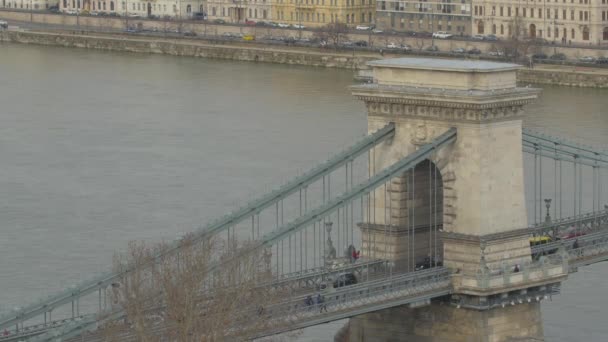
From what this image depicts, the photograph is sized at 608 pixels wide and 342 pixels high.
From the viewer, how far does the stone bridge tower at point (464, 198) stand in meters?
30.8

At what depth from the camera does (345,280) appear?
3053 cm

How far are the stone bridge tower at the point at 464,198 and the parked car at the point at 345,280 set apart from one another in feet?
2.34

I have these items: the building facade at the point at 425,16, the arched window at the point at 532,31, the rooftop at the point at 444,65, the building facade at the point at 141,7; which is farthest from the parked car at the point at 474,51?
the rooftop at the point at 444,65

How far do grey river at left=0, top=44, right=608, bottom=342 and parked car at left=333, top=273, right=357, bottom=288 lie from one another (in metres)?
1.98

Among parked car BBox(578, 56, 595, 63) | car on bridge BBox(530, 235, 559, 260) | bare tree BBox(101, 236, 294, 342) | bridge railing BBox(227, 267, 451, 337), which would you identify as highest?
bare tree BBox(101, 236, 294, 342)

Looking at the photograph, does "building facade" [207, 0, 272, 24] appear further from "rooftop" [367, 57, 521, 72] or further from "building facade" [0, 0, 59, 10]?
"rooftop" [367, 57, 521, 72]

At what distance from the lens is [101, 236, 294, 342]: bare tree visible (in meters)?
27.1

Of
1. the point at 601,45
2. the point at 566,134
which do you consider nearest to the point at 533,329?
the point at 566,134

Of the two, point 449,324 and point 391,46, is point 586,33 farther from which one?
point 449,324

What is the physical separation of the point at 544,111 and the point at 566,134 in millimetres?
5213

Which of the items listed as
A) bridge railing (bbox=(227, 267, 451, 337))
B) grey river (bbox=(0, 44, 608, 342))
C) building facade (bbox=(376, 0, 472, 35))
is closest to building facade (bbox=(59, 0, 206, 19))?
building facade (bbox=(376, 0, 472, 35))

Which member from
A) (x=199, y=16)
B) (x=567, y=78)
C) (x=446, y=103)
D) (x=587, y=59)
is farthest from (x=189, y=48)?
(x=446, y=103)

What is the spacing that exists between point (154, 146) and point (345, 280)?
65.5ft

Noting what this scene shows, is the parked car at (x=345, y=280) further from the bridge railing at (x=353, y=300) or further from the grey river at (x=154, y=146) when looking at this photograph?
the grey river at (x=154, y=146)
